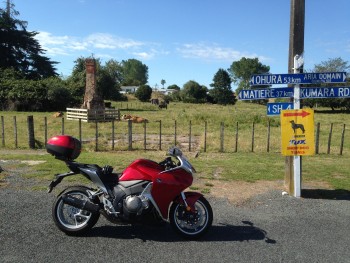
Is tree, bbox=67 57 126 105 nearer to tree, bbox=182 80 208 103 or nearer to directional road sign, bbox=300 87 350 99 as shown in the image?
tree, bbox=182 80 208 103

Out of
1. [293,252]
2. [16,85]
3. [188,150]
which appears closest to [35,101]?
[16,85]

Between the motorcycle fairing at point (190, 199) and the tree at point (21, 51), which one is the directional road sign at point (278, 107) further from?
the tree at point (21, 51)

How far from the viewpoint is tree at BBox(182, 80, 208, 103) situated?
80.0 metres

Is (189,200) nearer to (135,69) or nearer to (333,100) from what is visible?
(333,100)

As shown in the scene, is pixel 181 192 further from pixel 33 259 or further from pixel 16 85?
pixel 16 85

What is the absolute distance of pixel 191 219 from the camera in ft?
15.5

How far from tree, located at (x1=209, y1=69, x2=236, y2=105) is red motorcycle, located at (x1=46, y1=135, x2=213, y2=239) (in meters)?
73.0

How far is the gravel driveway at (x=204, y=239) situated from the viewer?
A: 4145 mm

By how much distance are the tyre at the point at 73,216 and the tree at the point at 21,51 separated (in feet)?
172

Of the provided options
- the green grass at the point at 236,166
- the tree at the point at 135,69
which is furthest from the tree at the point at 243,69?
the green grass at the point at 236,166

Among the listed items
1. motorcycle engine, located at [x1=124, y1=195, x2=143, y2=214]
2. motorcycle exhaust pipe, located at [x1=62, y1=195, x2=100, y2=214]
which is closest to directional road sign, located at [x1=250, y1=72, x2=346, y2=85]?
motorcycle engine, located at [x1=124, y1=195, x2=143, y2=214]

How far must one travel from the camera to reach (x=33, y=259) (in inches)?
158

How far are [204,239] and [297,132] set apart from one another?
10.1ft

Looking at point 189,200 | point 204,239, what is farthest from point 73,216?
point 204,239
